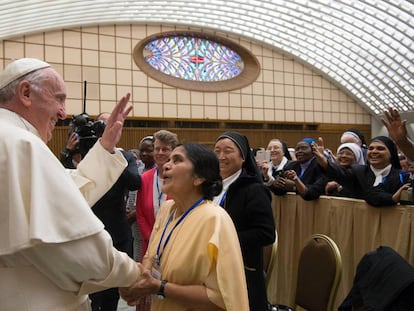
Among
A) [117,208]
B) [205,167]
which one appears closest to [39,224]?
[205,167]

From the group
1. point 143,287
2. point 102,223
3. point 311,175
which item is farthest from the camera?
point 311,175

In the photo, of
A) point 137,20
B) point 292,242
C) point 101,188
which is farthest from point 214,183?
point 137,20

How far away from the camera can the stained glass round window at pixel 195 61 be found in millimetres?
18734

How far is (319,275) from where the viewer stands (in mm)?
2537

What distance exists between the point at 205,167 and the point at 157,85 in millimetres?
17090

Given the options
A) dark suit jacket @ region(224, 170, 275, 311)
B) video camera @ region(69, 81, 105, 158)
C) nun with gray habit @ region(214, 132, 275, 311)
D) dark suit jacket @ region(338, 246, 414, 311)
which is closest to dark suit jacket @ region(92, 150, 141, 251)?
video camera @ region(69, 81, 105, 158)

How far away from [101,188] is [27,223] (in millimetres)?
753

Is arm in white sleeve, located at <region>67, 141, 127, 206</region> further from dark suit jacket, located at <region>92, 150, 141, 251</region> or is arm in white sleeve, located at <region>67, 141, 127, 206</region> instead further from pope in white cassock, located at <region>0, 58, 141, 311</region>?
dark suit jacket, located at <region>92, 150, 141, 251</region>

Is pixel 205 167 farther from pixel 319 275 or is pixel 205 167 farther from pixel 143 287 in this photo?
pixel 319 275

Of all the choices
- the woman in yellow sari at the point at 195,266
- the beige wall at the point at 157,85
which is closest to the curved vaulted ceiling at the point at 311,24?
the beige wall at the point at 157,85

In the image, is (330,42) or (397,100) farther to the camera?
(397,100)

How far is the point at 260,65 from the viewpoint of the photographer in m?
21.3

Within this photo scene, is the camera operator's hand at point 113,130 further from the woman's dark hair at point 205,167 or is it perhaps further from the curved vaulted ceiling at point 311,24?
the curved vaulted ceiling at point 311,24

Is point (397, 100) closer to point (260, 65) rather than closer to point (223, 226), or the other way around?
point (260, 65)
